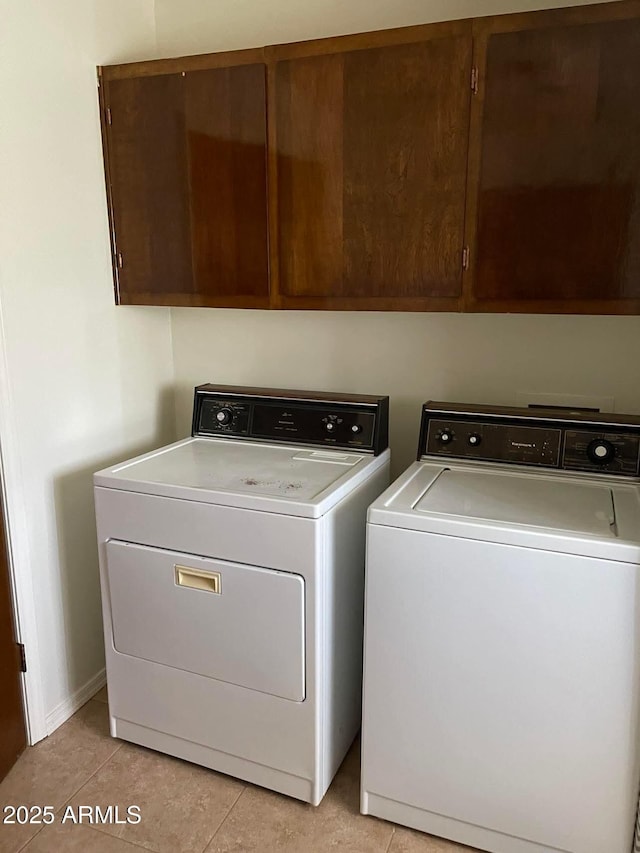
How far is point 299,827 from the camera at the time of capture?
69.5 inches

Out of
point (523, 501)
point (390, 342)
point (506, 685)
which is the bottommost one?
point (506, 685)

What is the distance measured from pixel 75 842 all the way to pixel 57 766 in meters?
0.31

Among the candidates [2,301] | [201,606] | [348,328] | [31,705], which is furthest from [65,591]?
[348,328]

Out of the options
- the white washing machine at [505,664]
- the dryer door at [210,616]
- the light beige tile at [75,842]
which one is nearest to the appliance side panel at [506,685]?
the white washing machine at [505,664]

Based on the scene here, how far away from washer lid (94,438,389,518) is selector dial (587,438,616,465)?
621 millimetres

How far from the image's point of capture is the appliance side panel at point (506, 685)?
1455 mm

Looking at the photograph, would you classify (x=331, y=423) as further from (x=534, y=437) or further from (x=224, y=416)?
(x=534, y=437)

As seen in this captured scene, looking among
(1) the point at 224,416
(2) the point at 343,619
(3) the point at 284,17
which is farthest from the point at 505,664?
(3) the point at 284,17

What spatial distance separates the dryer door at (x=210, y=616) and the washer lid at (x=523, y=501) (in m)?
0.46

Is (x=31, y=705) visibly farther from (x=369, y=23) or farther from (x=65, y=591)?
(x=369, y=23)

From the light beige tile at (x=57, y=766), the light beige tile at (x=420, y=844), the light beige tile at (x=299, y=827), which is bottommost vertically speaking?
the light beige tile at (x=420, y=844)

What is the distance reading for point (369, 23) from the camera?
2.09 meters

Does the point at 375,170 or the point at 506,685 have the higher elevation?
the point at 375,170

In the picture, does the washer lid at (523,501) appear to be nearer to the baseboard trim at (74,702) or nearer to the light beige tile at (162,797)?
the light beige tile at (162,797)
